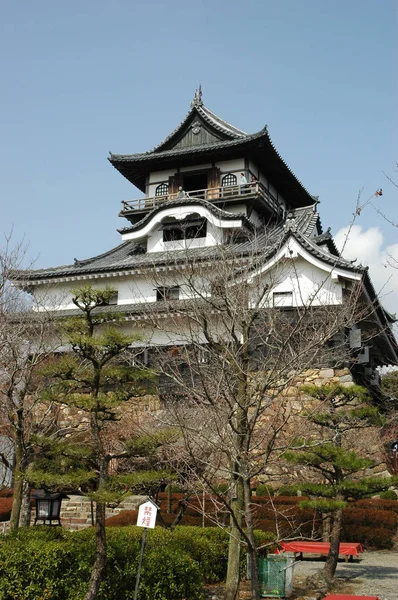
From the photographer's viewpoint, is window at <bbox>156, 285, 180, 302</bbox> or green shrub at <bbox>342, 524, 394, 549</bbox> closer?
window at <bbox>156, 285, 180, 302</bbox>

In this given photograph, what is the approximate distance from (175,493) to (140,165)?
16.1 meters

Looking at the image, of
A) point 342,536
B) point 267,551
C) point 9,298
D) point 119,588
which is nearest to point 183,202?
point 9,298

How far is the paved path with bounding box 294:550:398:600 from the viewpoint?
34.7ft

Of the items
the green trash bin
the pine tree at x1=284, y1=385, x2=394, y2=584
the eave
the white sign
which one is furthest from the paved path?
the eave

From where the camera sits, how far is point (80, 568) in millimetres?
9094

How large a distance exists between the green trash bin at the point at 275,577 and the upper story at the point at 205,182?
619 inches

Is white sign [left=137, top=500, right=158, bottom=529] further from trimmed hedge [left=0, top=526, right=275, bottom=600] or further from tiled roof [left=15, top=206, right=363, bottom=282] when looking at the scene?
tiled roof [left=15, top=206, right=363, bottom=282]

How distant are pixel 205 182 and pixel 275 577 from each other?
854 inches

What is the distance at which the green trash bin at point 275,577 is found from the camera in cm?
1003

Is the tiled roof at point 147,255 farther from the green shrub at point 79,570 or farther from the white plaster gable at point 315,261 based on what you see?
the green shrub at point 79,570

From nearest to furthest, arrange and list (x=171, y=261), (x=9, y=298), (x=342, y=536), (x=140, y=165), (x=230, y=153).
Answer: (x=342, y=536), (x=9, y=298), (x=171, y=261), (x=230, y=153), (x=140, y=165)

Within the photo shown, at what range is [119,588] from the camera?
9188 mm

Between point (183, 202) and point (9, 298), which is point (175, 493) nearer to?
point (9, 298)

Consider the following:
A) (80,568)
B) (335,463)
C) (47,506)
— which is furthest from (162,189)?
(80,568)
